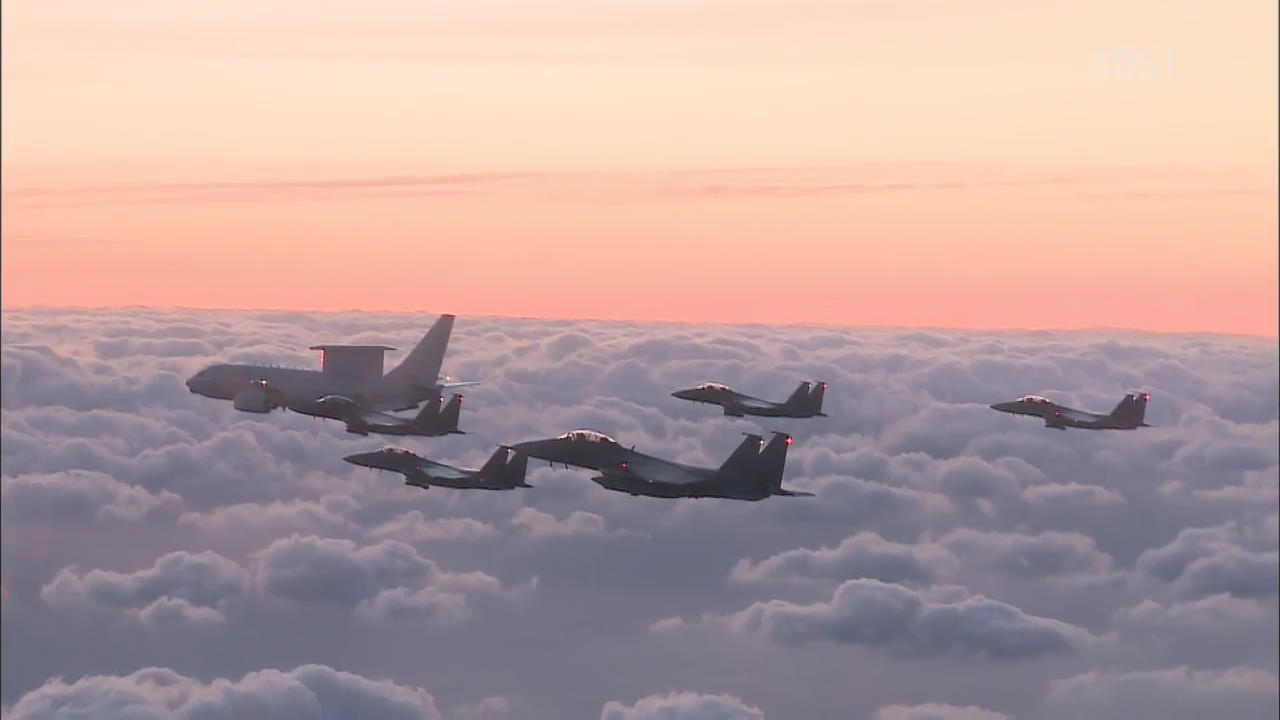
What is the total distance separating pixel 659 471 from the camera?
137000mm

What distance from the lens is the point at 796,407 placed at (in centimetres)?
18000

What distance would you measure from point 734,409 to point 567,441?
55.1m

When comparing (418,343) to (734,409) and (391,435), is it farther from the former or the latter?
(734,409)

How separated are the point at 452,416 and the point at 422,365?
18.2 metres

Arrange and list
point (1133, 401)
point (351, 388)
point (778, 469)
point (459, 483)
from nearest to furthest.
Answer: point (778, 469), point (459, 483), point (351, 388), point (1133, 401)

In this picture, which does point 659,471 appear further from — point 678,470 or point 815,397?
point 815,397

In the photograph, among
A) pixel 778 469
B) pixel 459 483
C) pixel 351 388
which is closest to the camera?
pixel 778 469

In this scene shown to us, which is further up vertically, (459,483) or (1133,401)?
(1133,401)

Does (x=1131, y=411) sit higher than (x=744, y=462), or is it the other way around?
(x=1131, y=411)

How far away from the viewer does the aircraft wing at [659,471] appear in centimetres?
13488

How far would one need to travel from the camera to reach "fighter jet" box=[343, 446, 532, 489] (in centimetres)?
15400

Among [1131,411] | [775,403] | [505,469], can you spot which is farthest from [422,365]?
[1131,411]

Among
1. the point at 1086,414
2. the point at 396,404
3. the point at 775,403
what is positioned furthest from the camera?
the point at 1086,414

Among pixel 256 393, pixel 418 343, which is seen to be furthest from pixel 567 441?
pixel 256 393
